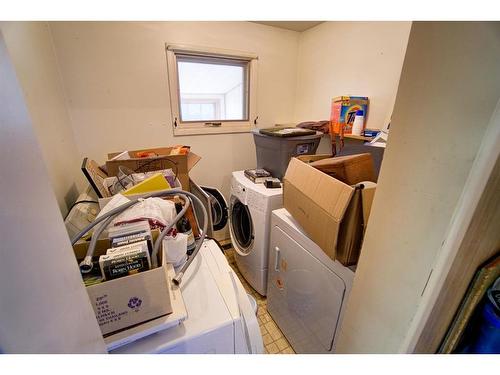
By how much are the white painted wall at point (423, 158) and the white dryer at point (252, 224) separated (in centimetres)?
91

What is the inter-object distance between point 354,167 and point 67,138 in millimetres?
1911

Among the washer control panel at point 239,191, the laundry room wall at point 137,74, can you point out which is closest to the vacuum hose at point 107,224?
the washer control panel at point 239,191

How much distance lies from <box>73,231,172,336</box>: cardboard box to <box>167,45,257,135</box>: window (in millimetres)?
1689

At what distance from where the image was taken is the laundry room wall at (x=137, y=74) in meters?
→ 1.56

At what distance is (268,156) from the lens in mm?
1787

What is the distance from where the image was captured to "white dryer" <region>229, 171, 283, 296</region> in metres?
1.51

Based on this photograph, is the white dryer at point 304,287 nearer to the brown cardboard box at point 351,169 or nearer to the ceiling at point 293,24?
the brown cardboard box at point 351,169

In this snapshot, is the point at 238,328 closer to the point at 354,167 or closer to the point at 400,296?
the point at 400,296

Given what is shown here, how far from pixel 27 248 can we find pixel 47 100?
4.76 ft

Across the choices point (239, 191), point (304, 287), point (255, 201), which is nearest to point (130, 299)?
point (304, 287)

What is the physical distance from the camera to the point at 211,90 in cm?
224

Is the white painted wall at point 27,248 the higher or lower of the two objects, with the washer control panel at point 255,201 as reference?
higher

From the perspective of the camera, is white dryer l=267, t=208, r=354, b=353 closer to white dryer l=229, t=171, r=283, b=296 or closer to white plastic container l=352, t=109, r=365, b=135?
white dryer l=229, t=171, r=283, b=296
